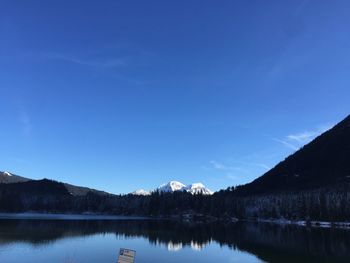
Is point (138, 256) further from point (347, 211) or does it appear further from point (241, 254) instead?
point (347, 211)

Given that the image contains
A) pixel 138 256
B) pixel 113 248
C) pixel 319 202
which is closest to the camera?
pixel 138 256

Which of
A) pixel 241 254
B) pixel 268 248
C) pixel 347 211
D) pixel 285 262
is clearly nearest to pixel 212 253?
pixel 241 254

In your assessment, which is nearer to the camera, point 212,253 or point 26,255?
point 26,255

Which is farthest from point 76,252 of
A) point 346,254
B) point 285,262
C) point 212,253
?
point 346,254

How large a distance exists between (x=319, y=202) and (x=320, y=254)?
127 m

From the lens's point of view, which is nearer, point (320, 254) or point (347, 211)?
point (320, 254)

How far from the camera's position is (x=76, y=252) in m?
71.6

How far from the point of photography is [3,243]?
76.2m

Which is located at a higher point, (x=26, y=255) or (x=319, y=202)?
(x=319, y=202)

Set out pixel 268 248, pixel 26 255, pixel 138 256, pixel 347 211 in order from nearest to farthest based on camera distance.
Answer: pixel 26 255, pixel 138 256, pixel 268 248, pixel 347 211

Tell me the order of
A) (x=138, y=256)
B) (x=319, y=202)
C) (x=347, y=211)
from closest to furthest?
(x=138, y=256) < (x=347, y=211) < (x=319, y=202)

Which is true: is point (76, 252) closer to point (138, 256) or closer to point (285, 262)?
point (138, 256)

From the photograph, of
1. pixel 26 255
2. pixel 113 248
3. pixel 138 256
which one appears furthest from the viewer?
pixel 113 248

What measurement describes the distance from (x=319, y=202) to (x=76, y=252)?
15524cm
